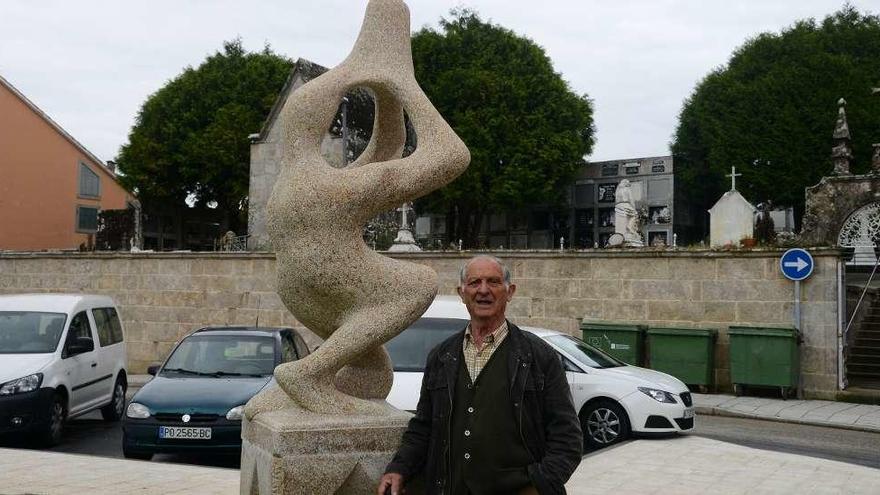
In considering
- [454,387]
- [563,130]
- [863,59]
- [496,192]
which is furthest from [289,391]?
[863,59]

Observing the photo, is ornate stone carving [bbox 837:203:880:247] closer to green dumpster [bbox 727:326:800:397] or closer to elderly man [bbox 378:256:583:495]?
green dumpster [bbox 727:326:800:397]

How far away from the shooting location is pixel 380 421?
4.53 meters

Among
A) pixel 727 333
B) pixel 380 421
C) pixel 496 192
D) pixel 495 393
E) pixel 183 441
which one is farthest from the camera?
pixel 496 192

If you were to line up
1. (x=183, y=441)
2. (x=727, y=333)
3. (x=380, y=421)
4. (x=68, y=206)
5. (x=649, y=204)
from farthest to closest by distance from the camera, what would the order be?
(x=649, y=204), (x=68, y=206), (x=727, y=333), (x=183, y=441), (x=380, y=421)

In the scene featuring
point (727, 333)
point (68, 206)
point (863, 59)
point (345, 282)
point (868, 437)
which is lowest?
point (868, 437)

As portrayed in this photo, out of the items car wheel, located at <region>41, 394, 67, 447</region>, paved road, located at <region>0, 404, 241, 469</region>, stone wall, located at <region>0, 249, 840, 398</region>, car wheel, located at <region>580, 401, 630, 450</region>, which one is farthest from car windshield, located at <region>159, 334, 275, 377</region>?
stone wall, located at <region>0, 249, 840, 398</region>

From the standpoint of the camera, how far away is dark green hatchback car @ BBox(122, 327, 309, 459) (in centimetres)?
844

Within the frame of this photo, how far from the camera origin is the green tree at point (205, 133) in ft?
126

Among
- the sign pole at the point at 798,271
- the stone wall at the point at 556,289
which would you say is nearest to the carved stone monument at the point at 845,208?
the stone wall at the point at 556,289

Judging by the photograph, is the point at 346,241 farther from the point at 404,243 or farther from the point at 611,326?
the point at 404,243

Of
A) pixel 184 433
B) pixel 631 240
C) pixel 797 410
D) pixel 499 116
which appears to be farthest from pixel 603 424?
pixel 499 116

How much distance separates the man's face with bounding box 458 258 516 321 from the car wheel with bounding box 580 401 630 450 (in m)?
7.14

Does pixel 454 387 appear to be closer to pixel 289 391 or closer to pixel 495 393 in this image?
pixel 495 393

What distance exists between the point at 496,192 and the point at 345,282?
32675 mm
